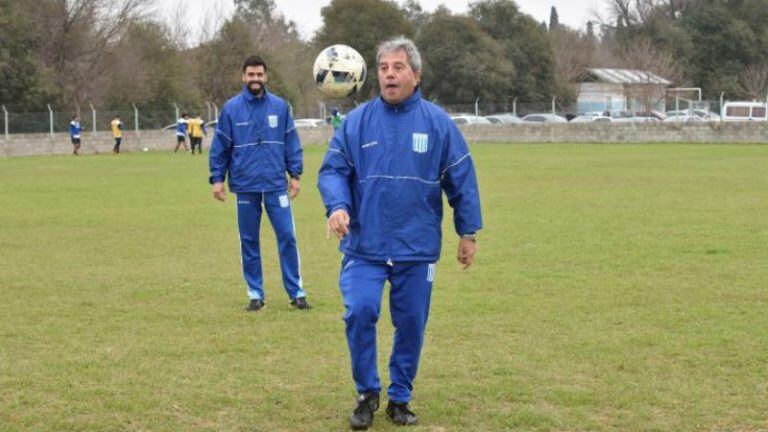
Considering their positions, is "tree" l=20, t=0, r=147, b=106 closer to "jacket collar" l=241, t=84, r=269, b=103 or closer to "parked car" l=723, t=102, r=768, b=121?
"parked car" l=723, t=102, r=768, b=121

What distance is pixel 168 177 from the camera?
29.3 m

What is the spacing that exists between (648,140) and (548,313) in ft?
128

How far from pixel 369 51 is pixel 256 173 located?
61319 millimetres

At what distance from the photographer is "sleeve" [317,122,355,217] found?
592 centimetres

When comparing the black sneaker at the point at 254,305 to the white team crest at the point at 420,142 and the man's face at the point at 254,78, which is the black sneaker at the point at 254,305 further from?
the white team crest at the point at 420,142

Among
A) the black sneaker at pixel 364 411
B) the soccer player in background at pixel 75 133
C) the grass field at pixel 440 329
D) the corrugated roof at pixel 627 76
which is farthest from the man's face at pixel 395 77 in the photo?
the corrugated roof at pixel 627 76

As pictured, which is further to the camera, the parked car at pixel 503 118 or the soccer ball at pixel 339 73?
the parked car at pixel 503 118

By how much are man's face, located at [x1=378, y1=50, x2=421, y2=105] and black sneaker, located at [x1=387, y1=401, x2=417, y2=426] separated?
63.7 inches

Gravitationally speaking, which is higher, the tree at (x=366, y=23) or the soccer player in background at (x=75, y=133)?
the tree at (x=366, y=23)

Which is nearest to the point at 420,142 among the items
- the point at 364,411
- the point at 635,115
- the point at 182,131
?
the point at 364,411

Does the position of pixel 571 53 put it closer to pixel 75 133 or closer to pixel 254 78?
pixel 75 133

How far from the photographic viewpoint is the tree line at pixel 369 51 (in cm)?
5806

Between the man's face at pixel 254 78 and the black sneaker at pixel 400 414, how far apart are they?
4.20 m

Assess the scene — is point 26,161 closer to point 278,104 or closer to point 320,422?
point 278,104
